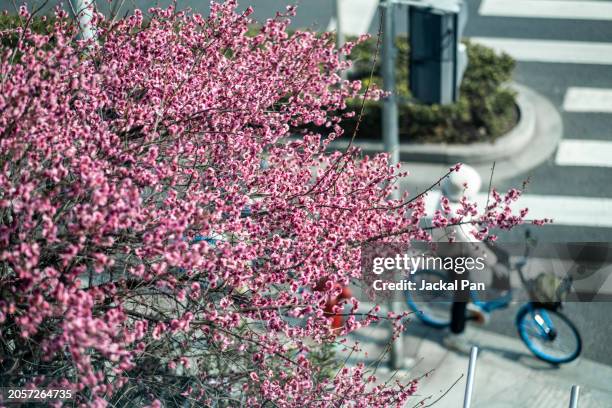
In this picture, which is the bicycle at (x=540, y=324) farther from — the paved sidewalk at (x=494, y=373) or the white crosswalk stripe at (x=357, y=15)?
the white crosswalk stripe at (x=357, y=15)

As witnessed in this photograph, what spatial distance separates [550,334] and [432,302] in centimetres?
149

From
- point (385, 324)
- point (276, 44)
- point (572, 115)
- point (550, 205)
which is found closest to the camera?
Result: point (276, 44)

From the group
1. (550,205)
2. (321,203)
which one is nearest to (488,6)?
(550,205)

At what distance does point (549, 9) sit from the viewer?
16.4 metres

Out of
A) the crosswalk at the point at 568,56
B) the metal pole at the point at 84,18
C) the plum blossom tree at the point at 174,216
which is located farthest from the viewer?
the crosswalk at the point at 568,56

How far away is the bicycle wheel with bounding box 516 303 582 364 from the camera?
32.7 feet

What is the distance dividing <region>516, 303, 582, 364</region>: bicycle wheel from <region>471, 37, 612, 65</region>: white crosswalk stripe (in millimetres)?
6280

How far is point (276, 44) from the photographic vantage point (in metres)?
7.43

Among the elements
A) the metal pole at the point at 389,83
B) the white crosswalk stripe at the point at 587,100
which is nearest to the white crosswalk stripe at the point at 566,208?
the white crosswalk stripe at the point at 587,100

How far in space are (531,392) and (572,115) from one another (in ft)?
18.5

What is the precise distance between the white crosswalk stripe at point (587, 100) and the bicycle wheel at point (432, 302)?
4949 mm

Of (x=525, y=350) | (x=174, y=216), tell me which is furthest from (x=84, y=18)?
(x=525, y=350)

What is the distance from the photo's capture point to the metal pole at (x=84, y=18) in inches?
270

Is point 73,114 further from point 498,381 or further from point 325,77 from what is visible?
point 498,381
